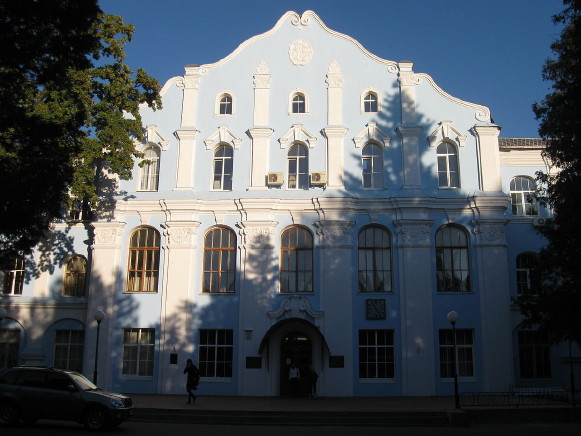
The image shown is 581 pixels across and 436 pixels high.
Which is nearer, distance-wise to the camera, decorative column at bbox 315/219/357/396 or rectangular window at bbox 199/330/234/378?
decorative column at bbox 315/219/357/396

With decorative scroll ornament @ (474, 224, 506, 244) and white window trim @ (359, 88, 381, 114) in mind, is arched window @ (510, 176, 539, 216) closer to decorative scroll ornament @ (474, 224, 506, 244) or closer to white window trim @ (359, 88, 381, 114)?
decorative scroll ornament @ (474, 224, 506, 244)

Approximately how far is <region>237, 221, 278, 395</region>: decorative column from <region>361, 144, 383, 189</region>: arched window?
4.91 m

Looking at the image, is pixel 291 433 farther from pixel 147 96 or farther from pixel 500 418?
pixel 147 96

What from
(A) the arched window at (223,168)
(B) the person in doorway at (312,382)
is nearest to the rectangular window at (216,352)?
(B) the person in doorway at (312,382)

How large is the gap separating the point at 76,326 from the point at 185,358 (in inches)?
227

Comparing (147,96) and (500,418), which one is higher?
(147,96)

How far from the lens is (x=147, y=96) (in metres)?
26.3

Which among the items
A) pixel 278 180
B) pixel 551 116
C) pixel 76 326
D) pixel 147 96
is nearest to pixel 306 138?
pixel 278 180

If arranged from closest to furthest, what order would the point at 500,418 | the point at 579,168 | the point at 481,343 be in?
the point at 579,168 < the point at 500,418 < the point at 481,343

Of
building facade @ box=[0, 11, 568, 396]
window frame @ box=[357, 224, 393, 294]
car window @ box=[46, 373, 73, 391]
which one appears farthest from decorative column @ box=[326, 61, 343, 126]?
car window @ box=[46, 373, 73, 391]

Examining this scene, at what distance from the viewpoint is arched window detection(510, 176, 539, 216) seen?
92.6 feet

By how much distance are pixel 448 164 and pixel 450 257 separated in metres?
4.45

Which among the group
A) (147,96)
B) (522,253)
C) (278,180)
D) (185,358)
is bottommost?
(185,358)

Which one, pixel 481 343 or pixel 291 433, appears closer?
pixel 291 433
